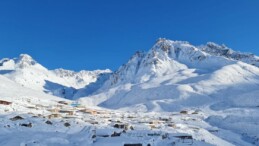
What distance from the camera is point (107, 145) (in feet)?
96.7

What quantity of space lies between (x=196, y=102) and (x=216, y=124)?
8202cm

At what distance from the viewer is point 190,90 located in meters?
189

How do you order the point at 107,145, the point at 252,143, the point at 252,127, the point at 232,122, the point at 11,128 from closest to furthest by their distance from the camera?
the point at 107,145
the point at 11,128
the point at 252,143
the point at 252,127
the point at 232,122

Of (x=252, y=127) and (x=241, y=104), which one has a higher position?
(x=241, y=104)

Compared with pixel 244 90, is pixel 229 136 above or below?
below

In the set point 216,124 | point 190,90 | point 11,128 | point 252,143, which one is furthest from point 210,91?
point 11,128

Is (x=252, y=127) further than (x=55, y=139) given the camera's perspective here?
Yes

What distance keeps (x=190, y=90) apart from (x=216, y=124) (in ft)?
328

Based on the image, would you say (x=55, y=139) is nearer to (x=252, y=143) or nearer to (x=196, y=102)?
(x=252, y=143)

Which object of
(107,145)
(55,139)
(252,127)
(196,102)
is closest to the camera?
(107,145)

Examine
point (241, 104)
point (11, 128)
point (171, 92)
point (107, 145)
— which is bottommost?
point (107, 145)

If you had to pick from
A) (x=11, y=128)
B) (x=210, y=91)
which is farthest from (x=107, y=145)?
(x=210, y=91)

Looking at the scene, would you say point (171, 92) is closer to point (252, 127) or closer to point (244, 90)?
point (244, 90)

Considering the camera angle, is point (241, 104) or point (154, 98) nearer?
point (241, 104)
